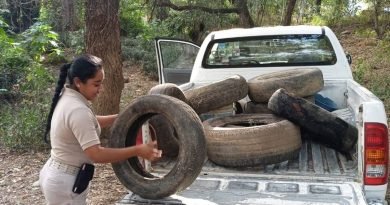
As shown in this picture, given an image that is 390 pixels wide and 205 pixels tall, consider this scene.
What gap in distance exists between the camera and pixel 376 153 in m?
2.76

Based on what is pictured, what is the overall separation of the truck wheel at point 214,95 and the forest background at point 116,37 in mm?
2028

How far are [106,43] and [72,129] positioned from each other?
10.6 feet

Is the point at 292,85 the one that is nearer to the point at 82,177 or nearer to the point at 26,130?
the point at 82,177

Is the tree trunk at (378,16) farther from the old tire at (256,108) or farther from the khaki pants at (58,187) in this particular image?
the khaki pants at (58,187)

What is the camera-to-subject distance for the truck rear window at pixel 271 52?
4.89 m

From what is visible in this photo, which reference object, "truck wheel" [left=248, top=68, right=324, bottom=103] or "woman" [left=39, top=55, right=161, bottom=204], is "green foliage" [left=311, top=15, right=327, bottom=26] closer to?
"truck wheel" [left=248, top=68, right=324, bottom=103]

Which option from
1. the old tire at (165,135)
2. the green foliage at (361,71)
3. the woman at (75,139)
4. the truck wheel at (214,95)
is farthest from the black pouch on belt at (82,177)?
the green foliage at (361,71)

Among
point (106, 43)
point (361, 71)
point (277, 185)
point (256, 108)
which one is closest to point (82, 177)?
point (277, 185)

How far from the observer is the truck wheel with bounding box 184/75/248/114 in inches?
155

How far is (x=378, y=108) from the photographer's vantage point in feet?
8.97

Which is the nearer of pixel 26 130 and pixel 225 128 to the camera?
pixel 225 128

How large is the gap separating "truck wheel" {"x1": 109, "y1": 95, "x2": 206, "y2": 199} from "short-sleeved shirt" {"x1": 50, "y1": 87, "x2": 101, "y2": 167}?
0.27 m

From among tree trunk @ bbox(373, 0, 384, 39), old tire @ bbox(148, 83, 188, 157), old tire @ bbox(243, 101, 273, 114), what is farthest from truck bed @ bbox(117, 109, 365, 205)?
tree trunk @ bbox(373, 0, 384, 39)

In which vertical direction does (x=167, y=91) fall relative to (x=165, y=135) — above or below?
above
